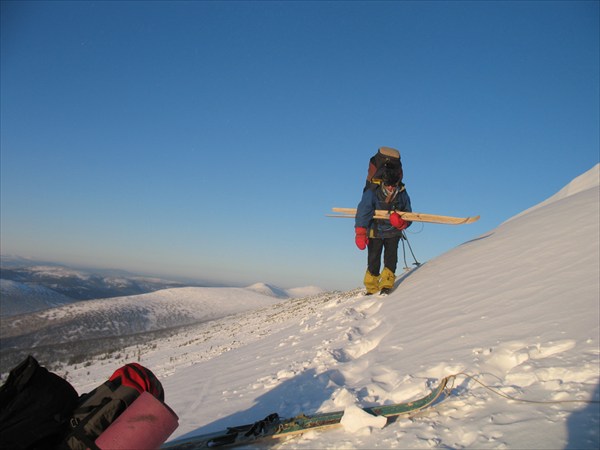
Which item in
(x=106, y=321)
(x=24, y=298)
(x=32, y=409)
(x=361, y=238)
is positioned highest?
(x=361, y=238)

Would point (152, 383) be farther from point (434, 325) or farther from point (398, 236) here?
point (398, 236)

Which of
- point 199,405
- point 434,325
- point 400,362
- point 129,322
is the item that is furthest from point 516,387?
point 129,322

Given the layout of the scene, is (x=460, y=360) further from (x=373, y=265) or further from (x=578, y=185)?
(x=578, y=185)

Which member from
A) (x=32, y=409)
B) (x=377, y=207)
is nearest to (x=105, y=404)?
(x=32, y=409)

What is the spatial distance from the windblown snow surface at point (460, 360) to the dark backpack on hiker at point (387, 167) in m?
2.43

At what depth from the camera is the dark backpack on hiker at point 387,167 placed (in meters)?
8.55

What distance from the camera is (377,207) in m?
8.69

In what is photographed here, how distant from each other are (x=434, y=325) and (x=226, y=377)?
11.9 feet

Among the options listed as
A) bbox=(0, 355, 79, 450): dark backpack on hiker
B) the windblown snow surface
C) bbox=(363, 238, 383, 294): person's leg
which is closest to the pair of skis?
the windblown snow surface

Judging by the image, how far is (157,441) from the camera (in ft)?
8.01

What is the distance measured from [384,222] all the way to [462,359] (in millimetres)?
4907

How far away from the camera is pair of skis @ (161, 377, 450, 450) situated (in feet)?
10.4

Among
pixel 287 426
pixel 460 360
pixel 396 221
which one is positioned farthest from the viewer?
pixel 396 221

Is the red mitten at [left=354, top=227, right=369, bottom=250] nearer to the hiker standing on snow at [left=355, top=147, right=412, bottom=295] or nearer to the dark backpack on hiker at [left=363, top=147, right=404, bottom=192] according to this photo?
the hiker standing on snow at [left=355, top=147, right=412, bottom=295]
